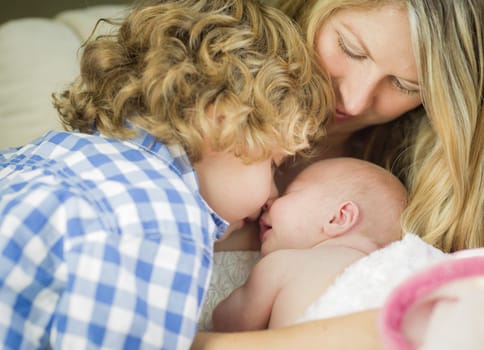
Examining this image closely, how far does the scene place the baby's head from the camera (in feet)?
4.21

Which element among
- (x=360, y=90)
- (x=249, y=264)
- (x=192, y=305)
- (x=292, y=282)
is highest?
(x=360, y=90)

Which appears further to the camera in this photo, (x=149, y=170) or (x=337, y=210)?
(x=337, y=210)

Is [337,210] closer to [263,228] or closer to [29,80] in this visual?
[263,228]

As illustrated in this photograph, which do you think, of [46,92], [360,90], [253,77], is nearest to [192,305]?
[253,77]

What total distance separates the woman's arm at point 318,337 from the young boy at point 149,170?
0.22ft

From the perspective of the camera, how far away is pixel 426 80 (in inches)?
48.9

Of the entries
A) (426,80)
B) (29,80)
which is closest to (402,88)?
(426,80)

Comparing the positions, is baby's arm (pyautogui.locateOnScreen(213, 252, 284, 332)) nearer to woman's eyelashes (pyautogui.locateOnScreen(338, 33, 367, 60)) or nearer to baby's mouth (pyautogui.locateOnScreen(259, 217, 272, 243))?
baby's mouth (pyautogui.locateOnScreen(259, 217, 272, 243))

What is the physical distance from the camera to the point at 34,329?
94 cm

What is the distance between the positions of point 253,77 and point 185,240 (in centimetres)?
34

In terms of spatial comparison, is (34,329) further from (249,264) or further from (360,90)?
(360,90)

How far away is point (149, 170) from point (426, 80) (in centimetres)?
54

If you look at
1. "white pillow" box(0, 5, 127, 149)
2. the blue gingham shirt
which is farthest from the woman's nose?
"white pillow" box(0, 5, 127, 149)

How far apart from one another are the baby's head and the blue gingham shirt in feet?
1.08
